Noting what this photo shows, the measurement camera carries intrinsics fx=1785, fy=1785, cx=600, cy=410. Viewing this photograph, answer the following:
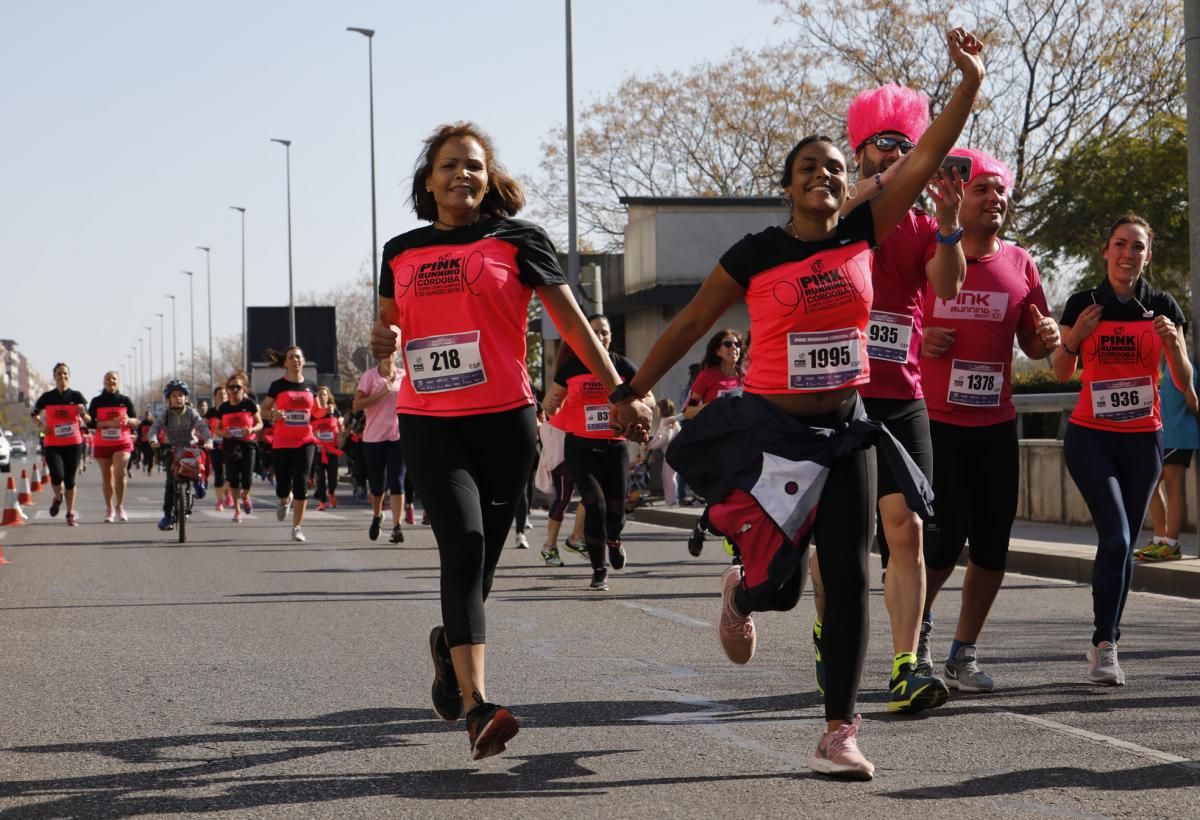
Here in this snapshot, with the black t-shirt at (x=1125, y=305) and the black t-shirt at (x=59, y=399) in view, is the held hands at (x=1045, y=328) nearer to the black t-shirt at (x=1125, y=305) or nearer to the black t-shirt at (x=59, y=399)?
the black t-shirt at (x=1125, y=305)

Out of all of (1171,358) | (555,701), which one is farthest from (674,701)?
(1171,358)

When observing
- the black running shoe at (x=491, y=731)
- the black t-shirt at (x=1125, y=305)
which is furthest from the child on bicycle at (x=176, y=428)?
the black running shoe at (x=491, y=731)

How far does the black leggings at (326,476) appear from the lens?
28.5 meters

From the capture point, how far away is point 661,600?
11.5 meters

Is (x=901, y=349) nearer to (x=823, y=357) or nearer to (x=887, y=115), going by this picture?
(x=887, y=115)

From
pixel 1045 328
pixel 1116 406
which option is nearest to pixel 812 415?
pixel 1045 328

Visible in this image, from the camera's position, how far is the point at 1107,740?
19.8 ft

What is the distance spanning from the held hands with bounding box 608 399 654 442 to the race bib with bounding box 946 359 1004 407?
64.6 inches

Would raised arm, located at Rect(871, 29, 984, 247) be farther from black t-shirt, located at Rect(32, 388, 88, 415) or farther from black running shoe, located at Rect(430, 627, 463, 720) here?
black t-shirt, located at Rect(32, 388, 88, 415)

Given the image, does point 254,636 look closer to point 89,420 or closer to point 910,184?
point 910,184

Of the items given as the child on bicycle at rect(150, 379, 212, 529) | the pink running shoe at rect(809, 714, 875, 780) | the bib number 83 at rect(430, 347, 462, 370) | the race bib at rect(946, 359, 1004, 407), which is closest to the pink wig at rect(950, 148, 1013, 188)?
the race bib at rect(946, 359, 1004, 407)

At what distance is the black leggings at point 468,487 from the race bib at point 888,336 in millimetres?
1403

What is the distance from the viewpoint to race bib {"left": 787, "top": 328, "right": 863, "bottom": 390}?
5500 millimetres

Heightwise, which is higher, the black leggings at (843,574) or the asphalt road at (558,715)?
the black leggings at (843,574)
